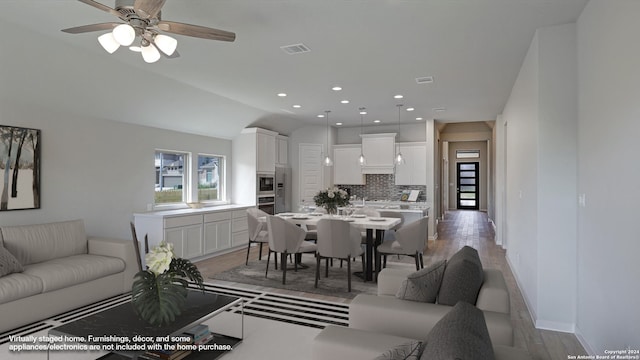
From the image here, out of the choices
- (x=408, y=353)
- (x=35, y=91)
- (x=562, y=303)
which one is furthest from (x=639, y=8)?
(x=35, y=91)

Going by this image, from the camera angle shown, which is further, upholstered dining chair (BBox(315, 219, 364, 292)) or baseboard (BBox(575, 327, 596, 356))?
upholstered dining chair (BBox(315, 219, 364, 292))

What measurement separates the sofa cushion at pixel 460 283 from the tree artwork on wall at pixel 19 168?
4.60 m

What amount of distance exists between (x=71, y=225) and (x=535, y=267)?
5.14 meters

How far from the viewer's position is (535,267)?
11.4 feet

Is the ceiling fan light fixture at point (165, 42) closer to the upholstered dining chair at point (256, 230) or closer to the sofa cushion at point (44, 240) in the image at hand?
the sofa cushion at point (44, 240)

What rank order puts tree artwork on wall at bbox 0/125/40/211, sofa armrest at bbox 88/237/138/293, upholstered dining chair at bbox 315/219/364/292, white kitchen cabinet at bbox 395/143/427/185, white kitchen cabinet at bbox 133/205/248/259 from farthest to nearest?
white kitchen cabinet at bbox 395/143/427/185, white kitchen cabinet at bbox 133/205/248/259, upholstered dining chair at bbox 315/219/364/292, sofa armrest at bbox 88/237/138/293, tree artwork on wall at bbox 0/125/40/211

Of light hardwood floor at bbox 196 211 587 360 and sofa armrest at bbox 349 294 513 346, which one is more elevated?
sofa armrest at bbox 349 294 513 346

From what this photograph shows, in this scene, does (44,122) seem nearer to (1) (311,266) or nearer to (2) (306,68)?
(2) (306,68)

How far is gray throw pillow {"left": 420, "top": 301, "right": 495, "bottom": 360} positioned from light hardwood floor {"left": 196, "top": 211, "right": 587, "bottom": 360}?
1.36 ft

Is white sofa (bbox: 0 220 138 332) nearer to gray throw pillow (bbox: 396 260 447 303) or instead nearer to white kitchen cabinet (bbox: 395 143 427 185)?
gray throw pillow (bbox: 396 260 447 303)

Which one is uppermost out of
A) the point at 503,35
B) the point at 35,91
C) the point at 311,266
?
the point at 503,35

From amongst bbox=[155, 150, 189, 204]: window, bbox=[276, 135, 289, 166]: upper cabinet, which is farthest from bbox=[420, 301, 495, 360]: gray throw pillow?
bbox=[276, 135, 289, 166]: upper cabinet

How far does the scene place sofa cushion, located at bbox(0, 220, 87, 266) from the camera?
12.4ft

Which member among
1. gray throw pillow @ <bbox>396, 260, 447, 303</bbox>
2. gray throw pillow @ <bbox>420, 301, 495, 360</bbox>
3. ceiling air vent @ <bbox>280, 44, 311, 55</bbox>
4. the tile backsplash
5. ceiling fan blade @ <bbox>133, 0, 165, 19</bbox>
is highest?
ceiling air vent @ <bbox>280, 44, 311, 55</bbox>
